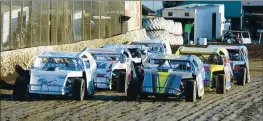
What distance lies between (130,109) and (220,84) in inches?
218

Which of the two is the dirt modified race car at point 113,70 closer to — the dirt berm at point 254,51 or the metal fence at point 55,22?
the metal fence at point 55,22

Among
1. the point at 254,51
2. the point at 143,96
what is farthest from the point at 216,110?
the point at 254,51

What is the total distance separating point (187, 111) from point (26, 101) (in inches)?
177

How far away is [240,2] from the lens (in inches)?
2985

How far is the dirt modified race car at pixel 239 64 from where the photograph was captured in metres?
25.2

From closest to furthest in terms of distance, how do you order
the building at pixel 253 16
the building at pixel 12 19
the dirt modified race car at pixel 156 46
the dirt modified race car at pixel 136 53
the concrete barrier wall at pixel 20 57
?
the concrete barrier wall at pixel 20 57 < the building at pixel 12 19 < the dirt modified race car at pixel 136 53 < the dirt modified race car at pixel 156 46 < the building at pixel 253 16

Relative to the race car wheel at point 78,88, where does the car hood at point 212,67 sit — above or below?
above

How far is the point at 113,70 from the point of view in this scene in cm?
2122

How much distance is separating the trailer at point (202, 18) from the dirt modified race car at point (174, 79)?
44.5m

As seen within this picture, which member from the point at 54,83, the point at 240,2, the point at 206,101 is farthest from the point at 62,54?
the point at 240,2

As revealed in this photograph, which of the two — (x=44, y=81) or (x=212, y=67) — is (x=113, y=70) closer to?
(x=212, y=67)

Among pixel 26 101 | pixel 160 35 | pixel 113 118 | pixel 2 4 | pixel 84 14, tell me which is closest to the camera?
pixel 113 118

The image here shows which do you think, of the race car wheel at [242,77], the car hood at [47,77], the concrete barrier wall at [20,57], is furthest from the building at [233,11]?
the car hood at [47,77]

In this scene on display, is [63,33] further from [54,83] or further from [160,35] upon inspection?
[160,35]
